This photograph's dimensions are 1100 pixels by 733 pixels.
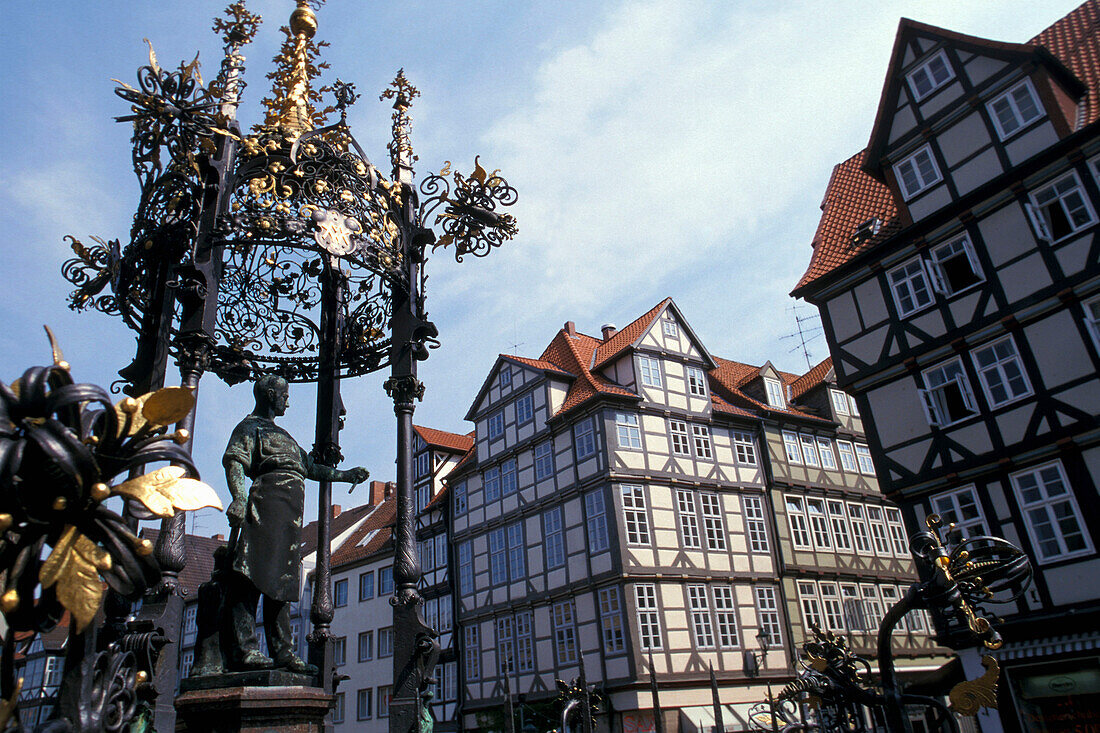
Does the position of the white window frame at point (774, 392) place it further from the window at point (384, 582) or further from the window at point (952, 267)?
the window at point (384, 582)

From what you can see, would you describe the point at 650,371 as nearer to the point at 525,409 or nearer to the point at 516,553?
the point at 525,409

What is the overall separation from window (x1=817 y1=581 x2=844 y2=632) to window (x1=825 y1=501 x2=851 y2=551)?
1.87 meters

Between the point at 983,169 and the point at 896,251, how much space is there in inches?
106

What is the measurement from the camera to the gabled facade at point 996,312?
15.4 metres

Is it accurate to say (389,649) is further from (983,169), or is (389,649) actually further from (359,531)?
(983,169)

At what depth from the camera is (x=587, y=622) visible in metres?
25.6

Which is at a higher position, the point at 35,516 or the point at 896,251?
the point at 896,251

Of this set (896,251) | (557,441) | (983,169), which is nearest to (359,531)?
(557,441)

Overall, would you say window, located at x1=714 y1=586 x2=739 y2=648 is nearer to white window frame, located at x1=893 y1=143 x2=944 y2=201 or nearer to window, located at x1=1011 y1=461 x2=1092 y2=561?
window, located at x1=1011 y1=461 x2=1092 y2=561

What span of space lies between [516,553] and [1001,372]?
18.2 meters

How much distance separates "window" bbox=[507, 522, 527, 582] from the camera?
94.9 feet

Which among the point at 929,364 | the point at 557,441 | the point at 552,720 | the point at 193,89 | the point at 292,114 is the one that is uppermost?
the point at 557,441

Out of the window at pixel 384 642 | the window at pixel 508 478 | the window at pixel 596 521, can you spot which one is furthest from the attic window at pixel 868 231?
the window at pixel 384 642

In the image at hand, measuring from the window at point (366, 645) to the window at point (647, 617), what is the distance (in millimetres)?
16069
